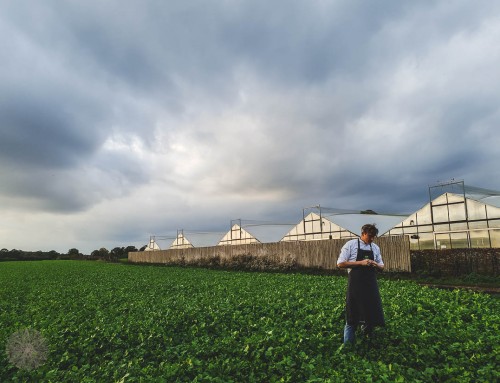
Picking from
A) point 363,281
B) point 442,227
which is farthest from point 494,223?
point 363,281

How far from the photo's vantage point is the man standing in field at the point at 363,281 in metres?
7.38

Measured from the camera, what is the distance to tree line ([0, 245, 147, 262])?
286ft

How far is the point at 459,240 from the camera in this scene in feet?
91.8

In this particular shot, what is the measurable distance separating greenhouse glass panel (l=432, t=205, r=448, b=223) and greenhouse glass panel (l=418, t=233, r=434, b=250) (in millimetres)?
1439

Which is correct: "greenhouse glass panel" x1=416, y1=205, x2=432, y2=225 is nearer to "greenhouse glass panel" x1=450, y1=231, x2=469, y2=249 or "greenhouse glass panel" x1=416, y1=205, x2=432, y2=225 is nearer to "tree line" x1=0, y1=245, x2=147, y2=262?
"greenhouse glass panel" x1=450, y1=231, x2=469, y2=249

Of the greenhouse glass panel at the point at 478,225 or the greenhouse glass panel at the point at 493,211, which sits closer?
the greenhouse glass panel at the point at 493,211

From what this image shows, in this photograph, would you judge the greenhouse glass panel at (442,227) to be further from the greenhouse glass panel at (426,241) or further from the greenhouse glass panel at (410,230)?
the greenhouse glass panel at (410,230)

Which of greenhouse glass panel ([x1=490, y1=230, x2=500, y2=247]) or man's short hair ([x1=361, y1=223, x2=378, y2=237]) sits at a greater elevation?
greenhouse glass panel ([x1=490, y1=230, x2=500, y2=247])

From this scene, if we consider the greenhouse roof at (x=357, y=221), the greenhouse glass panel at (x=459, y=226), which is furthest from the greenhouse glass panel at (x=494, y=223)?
the greenhouse roof at (x=357, y=221)

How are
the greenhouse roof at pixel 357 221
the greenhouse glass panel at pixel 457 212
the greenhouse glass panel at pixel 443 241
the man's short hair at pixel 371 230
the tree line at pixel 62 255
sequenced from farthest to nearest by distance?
the tree line at pixel 62 255 → the greenhouse roof at pixel 357 221 → the greenhouse glass panel at pixel 443 241 → the greenhouse glass panel at pixel 457 212 → the man's short hair at pixel 371 230

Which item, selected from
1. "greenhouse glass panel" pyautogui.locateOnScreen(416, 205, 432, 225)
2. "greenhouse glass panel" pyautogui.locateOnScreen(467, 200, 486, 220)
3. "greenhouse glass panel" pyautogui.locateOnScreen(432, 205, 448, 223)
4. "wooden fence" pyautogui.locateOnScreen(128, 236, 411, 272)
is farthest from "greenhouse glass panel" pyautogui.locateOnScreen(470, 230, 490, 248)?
"wooden fence" pyautogui.locateOnScreen(128, 236, 411, 272)

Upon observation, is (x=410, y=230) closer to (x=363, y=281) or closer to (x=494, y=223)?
(x=494, y=223)

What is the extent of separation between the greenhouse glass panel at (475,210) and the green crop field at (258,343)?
1691 cm

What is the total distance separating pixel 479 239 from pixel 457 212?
8.89 ft
